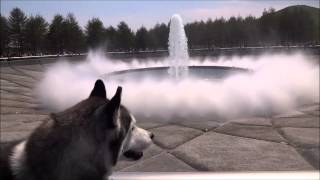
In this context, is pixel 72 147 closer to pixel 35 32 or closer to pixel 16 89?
pixel 16 89

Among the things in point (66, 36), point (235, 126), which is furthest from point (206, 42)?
point (235, 126)

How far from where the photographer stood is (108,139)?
3865 mm

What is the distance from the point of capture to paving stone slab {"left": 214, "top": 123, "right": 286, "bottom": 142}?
998 cm

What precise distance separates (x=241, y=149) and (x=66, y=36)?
121 feet

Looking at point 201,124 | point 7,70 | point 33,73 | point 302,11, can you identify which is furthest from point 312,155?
point 302,11

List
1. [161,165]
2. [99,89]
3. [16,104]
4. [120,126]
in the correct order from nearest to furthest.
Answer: [120,126]
[99,89]
[161,165]
[16,104]

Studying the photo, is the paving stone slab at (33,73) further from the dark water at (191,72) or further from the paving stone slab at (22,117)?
the paving stone slab at (22,117)

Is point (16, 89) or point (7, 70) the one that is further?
point (7, 70)

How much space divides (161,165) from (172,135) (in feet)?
7.74

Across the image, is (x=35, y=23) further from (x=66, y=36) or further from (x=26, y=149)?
(x=26, y=149)

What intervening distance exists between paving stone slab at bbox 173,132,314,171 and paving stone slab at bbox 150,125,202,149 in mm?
253

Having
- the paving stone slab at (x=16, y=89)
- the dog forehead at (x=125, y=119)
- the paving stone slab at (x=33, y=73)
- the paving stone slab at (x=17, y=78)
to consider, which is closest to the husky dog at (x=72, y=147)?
the dog forehead at (x=125, y=119)

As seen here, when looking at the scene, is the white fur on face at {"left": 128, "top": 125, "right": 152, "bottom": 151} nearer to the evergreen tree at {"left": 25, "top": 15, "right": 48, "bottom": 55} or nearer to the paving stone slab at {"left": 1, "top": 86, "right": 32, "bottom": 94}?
the paving stone slab at {"left": 1, "top": 86, "right": 32, "bottom": 94}

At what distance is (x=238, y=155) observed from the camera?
8523 millimetres
